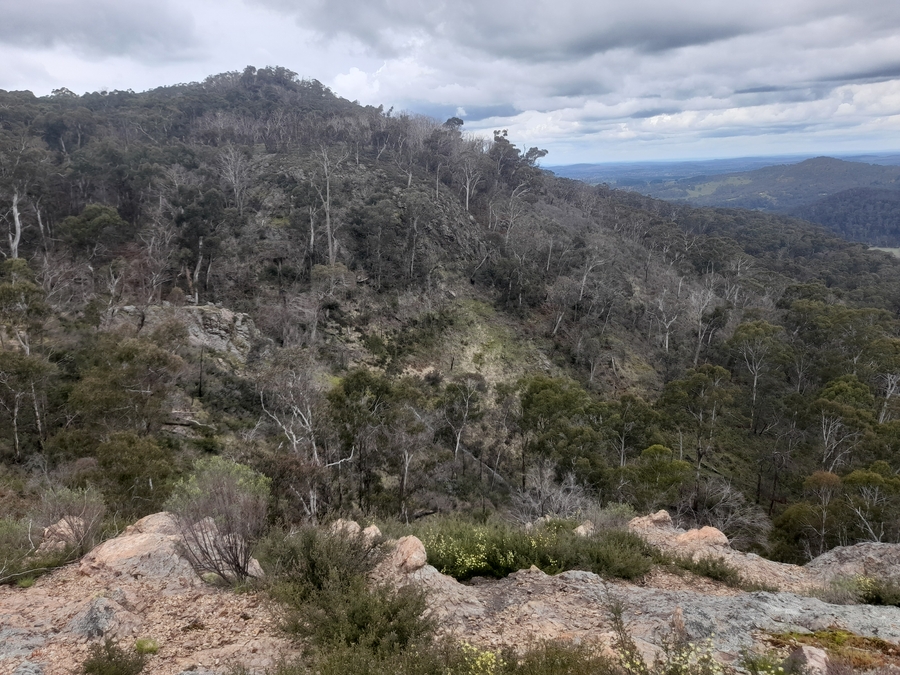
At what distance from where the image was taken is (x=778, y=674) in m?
3.74

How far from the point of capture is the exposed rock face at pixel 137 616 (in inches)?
189

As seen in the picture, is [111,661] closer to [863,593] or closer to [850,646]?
[850,646]

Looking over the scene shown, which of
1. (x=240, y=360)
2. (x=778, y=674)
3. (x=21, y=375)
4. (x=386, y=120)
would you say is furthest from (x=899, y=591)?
(x=386, y=120)

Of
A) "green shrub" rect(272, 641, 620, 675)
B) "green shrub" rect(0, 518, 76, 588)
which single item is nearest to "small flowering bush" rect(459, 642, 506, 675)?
"green shrub" rect(272, 641, 620, 675)

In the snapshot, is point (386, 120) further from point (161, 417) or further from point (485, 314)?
point (161, 417)

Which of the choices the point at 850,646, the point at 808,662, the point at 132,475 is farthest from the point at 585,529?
the point at 132,475

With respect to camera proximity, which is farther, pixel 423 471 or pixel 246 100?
pixel 246 100

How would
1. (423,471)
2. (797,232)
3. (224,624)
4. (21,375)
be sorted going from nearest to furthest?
(224,624) → (21,375) → (423,471) → (797,232)

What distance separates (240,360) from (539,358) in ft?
69.4

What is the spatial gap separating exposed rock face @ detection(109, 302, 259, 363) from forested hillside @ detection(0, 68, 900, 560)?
149 mm

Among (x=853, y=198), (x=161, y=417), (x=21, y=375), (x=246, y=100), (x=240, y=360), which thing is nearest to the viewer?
(x=21, y=375)

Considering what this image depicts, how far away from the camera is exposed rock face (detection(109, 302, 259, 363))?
24.1 meters

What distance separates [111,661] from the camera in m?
4.52

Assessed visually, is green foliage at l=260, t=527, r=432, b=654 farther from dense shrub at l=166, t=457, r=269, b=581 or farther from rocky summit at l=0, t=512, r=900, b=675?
dense shrub at l=166, t=457, r=269, b=581
